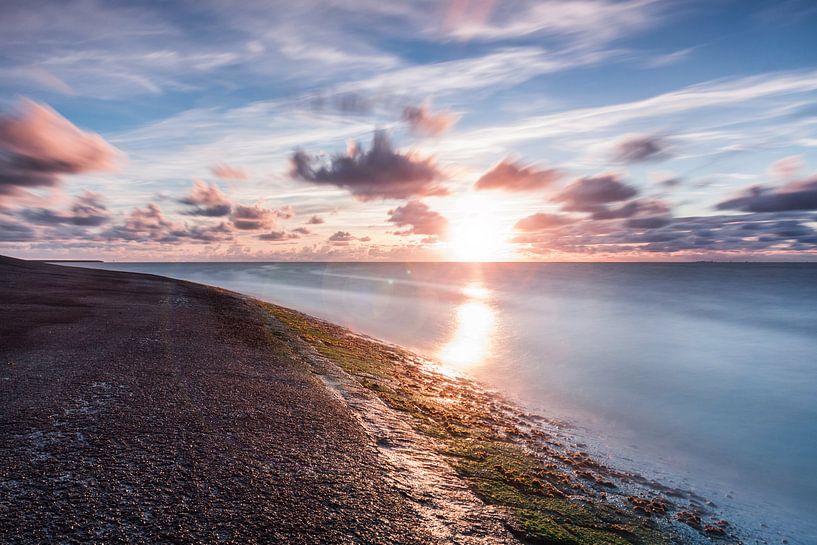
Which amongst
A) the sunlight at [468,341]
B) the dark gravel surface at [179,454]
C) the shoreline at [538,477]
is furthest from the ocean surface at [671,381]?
the dark gravel surface at [179,454]

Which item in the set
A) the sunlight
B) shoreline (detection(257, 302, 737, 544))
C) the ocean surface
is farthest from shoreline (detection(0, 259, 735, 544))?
the sunlight

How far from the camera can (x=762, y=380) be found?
2677cm

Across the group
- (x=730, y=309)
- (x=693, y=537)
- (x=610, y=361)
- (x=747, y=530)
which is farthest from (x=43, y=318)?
(x=730, y=309)

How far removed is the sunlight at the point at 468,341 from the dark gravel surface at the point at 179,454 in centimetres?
1431

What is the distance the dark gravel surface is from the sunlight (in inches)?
563

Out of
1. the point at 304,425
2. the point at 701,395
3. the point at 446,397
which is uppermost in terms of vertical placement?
the point at 304,425

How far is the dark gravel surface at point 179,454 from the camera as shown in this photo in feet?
18.6

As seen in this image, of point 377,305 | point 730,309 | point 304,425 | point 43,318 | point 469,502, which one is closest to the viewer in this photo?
point 469,502

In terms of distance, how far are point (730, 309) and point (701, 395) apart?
5629 centimetres

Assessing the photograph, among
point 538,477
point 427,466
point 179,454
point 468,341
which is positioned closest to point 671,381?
point 468,341

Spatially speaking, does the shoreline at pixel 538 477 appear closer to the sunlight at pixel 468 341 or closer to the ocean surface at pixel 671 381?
the ocean surface at pixel 671 381

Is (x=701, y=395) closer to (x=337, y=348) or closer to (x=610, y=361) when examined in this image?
(x=610, y=361)

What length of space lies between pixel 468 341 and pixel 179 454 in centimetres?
2990

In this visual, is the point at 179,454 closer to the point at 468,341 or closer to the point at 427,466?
the point at 427,466
